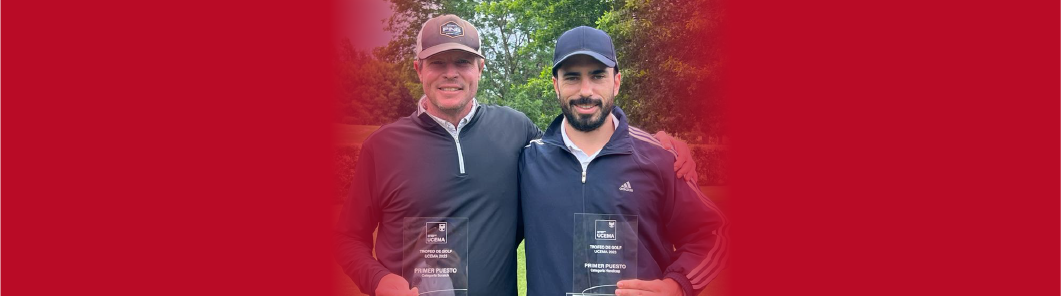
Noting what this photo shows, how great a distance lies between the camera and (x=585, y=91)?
3.28 meters

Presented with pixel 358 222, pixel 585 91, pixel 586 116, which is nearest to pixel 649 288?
pixel 586 116

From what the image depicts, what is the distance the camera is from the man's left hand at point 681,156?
11.2 feet

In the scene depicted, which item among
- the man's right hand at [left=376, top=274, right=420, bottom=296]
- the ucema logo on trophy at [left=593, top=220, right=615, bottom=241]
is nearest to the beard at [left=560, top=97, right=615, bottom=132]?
the ucema logo on trophy at [left=593, top=220, right=615, bottom=241]

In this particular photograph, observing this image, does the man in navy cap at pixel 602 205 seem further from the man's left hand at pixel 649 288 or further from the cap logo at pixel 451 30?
the cap logo at pixel 451 30

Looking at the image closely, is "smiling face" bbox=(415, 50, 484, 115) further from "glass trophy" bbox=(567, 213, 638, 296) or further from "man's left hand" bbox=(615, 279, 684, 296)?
"man's left hand" bbox=(615, 279, 684, 296)

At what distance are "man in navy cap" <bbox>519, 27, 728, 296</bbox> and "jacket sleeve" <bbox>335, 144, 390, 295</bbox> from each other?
76cm

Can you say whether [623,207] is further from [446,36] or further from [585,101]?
[446,36]

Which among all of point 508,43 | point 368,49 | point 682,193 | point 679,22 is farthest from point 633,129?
point 368,49

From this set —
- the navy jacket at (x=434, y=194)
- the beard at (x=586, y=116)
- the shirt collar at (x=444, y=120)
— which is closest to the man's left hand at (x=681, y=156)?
the beard at (x=586, y=116)

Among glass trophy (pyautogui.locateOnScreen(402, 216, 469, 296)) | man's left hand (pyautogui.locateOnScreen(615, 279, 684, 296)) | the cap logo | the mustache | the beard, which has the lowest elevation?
man's left hand (pyautogui.locateOnScreen(615, 279, 684, 296))

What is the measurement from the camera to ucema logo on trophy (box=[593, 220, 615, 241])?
323 cm

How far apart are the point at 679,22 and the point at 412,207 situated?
5.49 ft

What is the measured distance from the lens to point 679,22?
11.9 feet

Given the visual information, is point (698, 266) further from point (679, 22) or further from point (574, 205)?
point (679, 22)
